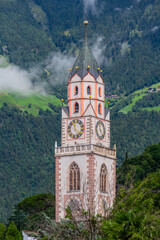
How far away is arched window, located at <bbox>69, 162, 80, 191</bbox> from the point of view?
9144cm

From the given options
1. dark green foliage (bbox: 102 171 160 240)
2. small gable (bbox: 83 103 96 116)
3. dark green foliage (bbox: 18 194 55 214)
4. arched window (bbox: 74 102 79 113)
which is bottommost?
dark green foliage (bbox: 102 171 160 240)

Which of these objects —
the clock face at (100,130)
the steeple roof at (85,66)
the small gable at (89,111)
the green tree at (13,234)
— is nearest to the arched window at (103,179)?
the clock face at (100,130)

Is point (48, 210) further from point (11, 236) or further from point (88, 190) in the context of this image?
point (88, 190)

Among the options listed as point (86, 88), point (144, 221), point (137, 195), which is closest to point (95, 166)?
point (86, 88)

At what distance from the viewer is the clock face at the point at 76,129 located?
93275 mm

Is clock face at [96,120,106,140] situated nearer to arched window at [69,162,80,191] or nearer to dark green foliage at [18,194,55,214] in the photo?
arched window at [69,162,80,191]

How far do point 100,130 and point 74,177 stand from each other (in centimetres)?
556

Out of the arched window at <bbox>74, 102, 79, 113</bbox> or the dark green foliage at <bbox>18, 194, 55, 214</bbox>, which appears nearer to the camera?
the arched window at <bbox>74, 102, 79, 113</bbox>

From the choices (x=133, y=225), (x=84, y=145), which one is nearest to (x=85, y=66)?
(x=84, y=145)

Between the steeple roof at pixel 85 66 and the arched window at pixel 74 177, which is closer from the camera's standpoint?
the arched window at pixel 74 177

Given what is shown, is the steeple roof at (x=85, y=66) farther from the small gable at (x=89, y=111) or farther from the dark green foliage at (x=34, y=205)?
the dark green foliage at (x=34, y=205)

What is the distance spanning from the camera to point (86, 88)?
312 ft

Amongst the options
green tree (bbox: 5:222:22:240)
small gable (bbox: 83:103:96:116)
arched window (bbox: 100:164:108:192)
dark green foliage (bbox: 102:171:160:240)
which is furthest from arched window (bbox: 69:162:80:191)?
dark green foliage (bbox: 102:171:160:240)

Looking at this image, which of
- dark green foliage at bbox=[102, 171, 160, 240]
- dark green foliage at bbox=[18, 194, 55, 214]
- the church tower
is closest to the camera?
dark green foliage at bbox=[102, 171, 160, 240]
